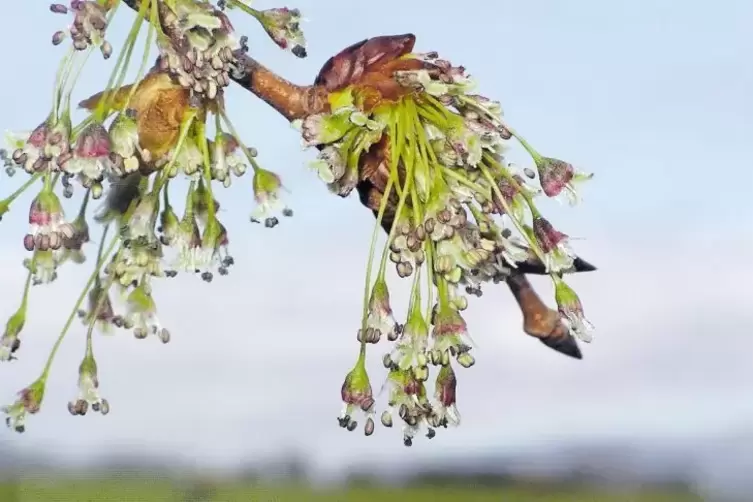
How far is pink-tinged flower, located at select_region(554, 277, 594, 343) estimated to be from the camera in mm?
571

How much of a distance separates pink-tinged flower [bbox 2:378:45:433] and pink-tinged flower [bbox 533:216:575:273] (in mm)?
377

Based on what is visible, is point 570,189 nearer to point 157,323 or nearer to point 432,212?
point 432,212

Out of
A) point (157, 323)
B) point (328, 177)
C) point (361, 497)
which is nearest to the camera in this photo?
point (328, 177)

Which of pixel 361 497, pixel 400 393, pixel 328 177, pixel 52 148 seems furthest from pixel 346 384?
pixel 361 497

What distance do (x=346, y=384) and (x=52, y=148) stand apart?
0.81 feet

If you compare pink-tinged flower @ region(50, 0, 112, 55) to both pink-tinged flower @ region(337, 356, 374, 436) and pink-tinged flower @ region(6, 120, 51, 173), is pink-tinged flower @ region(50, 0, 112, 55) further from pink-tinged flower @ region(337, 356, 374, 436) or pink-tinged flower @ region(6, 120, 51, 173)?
pink-tinged flower @ region(337, 356, 374, 436)

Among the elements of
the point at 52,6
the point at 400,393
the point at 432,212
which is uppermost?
the point at 52,6

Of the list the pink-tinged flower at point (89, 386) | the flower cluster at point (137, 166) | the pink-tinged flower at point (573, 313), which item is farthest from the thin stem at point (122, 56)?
the pink-tinged flower at point (573, 313)

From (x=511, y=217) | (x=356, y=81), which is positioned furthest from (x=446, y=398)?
(x=356, y=81)

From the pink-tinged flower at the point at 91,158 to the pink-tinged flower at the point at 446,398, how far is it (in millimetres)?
264

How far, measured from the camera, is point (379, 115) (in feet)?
1.99

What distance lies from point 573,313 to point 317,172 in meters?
0.20

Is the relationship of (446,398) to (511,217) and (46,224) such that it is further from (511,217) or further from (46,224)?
(46,224)

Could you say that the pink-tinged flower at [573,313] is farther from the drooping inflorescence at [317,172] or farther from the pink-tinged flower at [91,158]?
the pink-tinged flower at [91,158]
